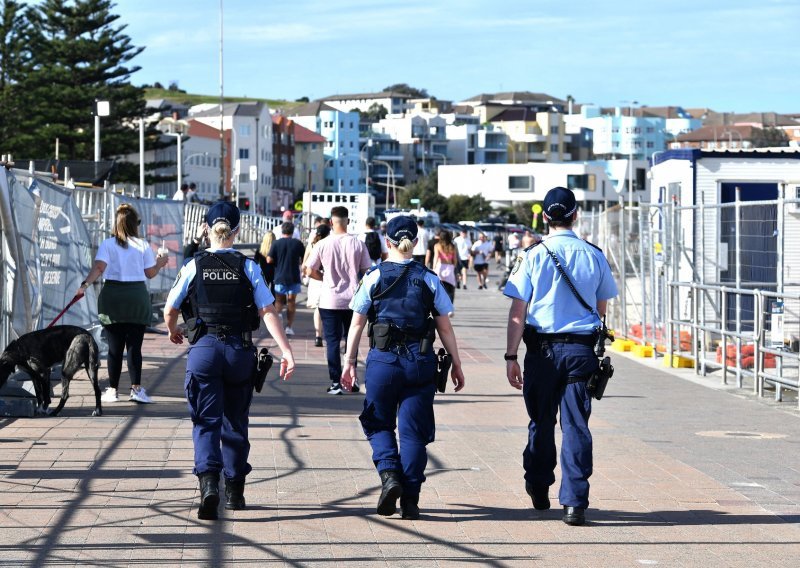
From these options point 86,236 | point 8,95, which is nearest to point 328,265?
point 86,236

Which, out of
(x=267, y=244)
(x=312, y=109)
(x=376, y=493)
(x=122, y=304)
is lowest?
(x=376, y=493)

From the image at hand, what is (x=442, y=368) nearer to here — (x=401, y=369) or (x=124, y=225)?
(x=401, y=369)

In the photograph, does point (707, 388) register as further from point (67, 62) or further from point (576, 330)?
point (67, 62)

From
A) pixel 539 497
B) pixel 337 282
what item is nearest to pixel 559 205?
pixel 539 497

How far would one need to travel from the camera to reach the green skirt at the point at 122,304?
1217 cm

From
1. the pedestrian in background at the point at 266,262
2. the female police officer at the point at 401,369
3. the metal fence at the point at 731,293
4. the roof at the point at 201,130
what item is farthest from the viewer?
the roof at the point at 201,130

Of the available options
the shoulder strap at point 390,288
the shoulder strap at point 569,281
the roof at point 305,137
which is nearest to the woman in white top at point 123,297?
→ the shoulder strap at point 390,288

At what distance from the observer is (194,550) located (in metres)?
6.54

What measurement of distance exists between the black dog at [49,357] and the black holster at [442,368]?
436 centimetres

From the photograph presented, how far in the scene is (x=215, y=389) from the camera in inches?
290

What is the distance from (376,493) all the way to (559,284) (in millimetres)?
1640

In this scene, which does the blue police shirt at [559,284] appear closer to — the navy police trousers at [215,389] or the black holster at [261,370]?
the black holster at [261,370]

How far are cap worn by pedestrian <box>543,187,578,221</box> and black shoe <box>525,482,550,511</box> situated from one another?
1474 millimetres

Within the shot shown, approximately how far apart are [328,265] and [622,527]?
22.2 feet
